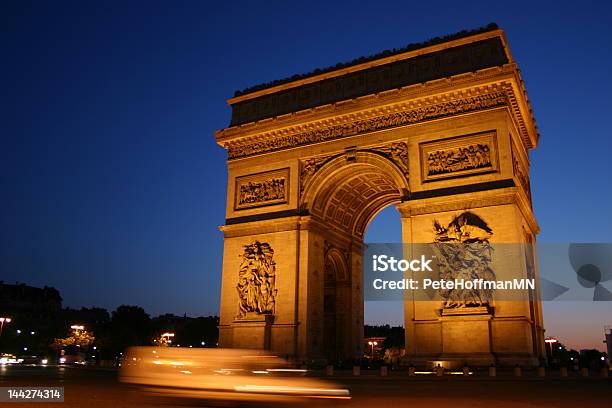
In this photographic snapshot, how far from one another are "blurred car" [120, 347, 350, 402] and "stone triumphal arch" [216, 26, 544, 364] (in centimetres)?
1487

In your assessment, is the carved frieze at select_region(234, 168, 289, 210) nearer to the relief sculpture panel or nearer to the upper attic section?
the upper attic section

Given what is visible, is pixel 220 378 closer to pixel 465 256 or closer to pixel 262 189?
pixel 465 256

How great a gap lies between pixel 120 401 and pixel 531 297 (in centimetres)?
1929

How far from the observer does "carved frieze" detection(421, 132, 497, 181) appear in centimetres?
2519

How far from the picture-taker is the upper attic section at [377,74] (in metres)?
26.8

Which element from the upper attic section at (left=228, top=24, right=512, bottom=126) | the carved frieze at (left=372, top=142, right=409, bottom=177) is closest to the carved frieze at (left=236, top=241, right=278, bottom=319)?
the carved frieze at (left=372, top=142, right=409, bottom=177)

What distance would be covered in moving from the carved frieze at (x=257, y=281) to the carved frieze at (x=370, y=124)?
18.5 ft

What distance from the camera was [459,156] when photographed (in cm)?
2586

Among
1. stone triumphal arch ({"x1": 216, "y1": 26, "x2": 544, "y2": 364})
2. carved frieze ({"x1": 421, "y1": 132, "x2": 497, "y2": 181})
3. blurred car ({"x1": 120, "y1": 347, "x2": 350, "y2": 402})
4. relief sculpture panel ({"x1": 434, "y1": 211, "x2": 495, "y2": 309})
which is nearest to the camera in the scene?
blurred car ({"x1": 120, "y1": 347, "x2": 350, "y2": 402})

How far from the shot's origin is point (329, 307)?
3403 centimetres

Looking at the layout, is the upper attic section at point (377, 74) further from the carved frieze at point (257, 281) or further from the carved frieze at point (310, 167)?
the carved frieze at point (257, 281)

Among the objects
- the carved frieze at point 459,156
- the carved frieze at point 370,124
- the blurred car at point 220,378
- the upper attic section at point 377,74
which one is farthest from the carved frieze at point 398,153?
the blurred car at point 220,378

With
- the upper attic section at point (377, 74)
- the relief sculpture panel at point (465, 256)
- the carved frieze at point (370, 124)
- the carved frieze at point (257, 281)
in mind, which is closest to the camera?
the relief sculpture panel at point (465, 256)

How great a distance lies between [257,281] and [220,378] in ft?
64.7
